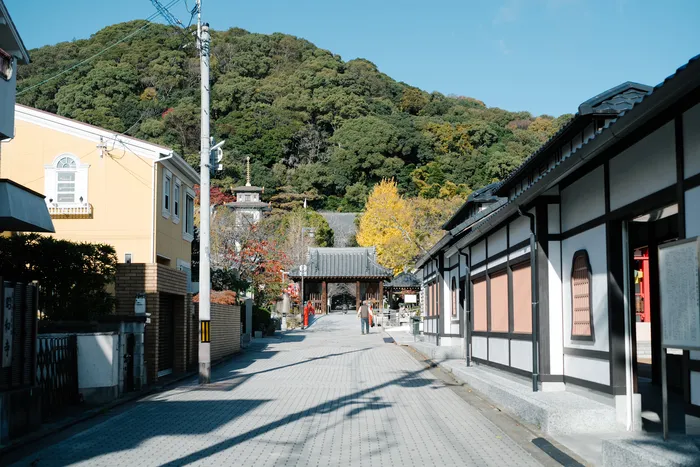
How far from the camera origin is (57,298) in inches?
613

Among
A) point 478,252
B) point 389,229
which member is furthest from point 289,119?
point 478,252

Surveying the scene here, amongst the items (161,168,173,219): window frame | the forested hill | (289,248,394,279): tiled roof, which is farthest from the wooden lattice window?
the forested hill

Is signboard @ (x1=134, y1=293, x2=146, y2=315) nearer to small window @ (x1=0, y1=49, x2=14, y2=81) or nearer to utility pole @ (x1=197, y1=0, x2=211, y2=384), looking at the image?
utility pole @ (x1=197, y1=0, x2=211, y2=384)

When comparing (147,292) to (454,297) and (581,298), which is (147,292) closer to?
(581,298)

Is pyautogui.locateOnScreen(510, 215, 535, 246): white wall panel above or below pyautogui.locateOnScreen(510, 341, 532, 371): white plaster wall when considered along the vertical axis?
above

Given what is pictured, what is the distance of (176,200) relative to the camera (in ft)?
90.9

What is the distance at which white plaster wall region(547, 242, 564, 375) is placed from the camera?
39.2ft

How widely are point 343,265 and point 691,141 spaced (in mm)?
50945

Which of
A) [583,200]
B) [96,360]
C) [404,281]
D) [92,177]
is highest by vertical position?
[92,177]

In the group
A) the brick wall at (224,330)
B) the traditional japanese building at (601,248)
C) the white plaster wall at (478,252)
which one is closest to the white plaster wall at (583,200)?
the traditional japanese building at (601,248)

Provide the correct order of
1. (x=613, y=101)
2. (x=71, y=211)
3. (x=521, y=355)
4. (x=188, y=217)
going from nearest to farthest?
(x=613, y=101)
(x=521, y=355)
(x=71, y=211)
(x=188, y=217)

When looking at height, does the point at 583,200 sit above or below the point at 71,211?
below

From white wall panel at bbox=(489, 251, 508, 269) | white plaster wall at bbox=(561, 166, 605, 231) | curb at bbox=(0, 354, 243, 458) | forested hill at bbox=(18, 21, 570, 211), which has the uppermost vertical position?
forested hill at bbox=(18, 21, 570, 211)

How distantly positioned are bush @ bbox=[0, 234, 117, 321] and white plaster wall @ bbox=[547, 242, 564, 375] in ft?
30.3
